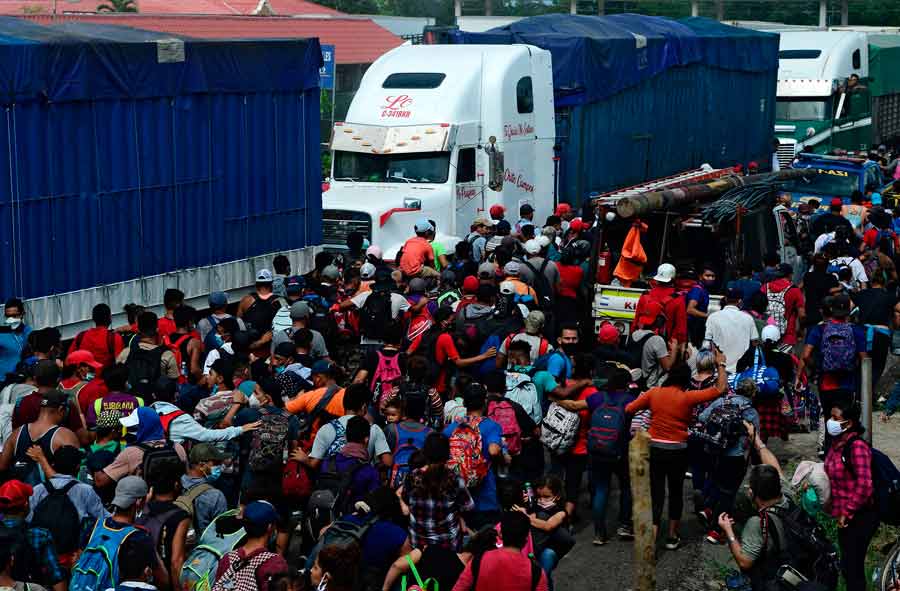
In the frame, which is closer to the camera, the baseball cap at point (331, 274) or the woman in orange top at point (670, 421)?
the woman in orange top at point (670, 421)

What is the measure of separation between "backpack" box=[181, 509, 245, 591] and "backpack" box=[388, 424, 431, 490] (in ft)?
4.00

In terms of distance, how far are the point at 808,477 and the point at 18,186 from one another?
7620mm

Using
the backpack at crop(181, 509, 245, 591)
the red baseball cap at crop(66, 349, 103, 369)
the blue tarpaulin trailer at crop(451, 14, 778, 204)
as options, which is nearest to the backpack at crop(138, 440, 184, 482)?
the backpack at crop(181, 509, 245, 591)

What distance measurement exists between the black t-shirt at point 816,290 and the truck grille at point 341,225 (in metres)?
5.71

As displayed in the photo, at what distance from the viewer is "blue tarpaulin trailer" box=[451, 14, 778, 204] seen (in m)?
22.2

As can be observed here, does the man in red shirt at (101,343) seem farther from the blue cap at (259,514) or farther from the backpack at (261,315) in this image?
the blue cap at (259,514)

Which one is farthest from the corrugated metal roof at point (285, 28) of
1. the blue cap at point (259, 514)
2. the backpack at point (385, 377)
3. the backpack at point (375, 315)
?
the blue cap at point (259, 514)

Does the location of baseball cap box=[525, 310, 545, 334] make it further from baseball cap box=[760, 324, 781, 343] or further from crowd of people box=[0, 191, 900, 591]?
baseball cap box=[760, 324, 781, 343]

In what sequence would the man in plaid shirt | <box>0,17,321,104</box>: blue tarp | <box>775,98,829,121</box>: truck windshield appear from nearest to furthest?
the man in plaid shirt
<box>0,17,321,104</box>: blue tarp
<box>775,98,829,121</box>: truck windshield

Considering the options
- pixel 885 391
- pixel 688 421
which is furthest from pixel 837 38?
pixel 688 421

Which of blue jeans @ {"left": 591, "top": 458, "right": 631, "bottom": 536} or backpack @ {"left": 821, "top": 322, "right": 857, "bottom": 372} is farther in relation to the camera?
backpack @ {"left": 821, "top": 322, "right": 857, "bottom": 372}

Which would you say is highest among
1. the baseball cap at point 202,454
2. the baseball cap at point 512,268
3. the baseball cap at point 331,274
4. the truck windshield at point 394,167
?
the truck windshield at point 394,167

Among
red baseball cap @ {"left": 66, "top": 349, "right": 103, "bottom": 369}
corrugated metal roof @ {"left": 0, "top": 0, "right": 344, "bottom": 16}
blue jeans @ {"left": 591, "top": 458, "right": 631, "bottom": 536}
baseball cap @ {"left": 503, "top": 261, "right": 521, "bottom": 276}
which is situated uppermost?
corrugated metal roof @ {"left": 0, "top": 0, "right": 344, "bottom": 16}

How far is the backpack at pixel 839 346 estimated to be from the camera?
40.5 feet
